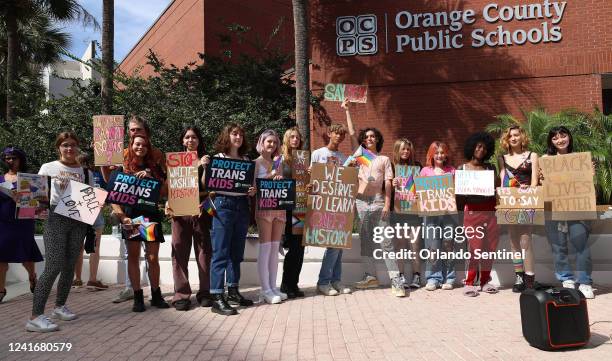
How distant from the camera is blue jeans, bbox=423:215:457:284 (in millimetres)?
6633

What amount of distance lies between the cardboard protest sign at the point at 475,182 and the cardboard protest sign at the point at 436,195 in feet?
0.32

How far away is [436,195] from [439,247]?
71 centimetres

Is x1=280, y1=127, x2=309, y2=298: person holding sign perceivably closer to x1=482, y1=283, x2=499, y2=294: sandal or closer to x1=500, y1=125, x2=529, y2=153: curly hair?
x1=482, y1=283, x2=499, y2=294: sandal

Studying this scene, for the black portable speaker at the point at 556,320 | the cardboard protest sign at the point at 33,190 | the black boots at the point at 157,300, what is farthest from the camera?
the black boots at the point at 157,300

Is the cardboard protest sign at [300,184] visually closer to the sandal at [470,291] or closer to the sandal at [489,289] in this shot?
the sandal at [470,291]

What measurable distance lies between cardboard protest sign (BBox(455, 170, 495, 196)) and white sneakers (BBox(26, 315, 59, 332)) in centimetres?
486

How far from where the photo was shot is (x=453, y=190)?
21.3 feet

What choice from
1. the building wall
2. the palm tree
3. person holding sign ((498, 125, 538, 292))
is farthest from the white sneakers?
the palm tree

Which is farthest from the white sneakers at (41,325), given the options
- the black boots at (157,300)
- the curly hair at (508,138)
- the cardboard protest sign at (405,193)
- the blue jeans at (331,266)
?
the curly hair at (508,138)

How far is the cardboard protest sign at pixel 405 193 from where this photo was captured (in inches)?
263

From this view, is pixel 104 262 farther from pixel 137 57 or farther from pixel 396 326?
pixel 137 57

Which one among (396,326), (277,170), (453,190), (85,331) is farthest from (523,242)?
(85,331)

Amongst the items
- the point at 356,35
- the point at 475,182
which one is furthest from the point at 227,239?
the point at 356,35

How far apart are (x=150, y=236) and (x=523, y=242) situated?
4.55 metres
